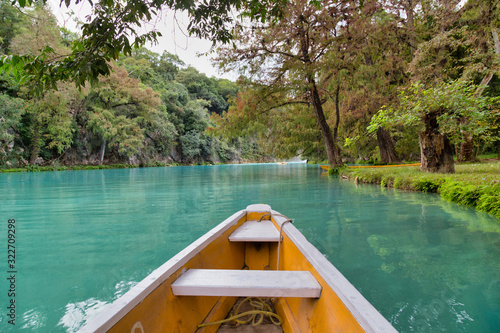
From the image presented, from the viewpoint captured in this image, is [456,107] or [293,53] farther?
[293,53]

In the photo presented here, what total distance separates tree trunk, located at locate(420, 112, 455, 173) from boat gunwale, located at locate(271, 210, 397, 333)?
8173mm

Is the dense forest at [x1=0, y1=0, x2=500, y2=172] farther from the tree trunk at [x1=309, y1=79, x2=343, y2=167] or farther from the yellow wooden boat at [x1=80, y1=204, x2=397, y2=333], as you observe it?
the yellow wooden boat at [x1=80, y1=204, x2=397, y2=333]

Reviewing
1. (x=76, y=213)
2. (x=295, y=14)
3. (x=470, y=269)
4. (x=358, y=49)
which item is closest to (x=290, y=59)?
(x=295, y=14)

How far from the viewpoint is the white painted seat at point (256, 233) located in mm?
2346

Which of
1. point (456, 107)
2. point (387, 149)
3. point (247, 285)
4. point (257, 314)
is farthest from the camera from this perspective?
point (387, 149)

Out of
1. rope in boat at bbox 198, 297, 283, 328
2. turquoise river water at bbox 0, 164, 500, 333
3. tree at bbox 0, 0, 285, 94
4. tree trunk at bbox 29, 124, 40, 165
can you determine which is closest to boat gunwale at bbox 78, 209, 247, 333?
rope in boat at bbox 198, 297, 283, 328

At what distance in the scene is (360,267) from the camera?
2.80 meters

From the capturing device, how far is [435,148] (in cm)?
823

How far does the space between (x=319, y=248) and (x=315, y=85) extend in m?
11.8

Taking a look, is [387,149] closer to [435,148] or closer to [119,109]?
[435,148]

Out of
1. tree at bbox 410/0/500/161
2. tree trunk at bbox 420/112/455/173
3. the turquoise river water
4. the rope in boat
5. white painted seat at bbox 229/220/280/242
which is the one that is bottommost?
the turquoise river water

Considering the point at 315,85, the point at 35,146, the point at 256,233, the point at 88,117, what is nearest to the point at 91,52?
the point at 256,233

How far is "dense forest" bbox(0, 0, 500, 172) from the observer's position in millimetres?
5973

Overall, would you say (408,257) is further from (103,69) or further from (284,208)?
(103,69)
